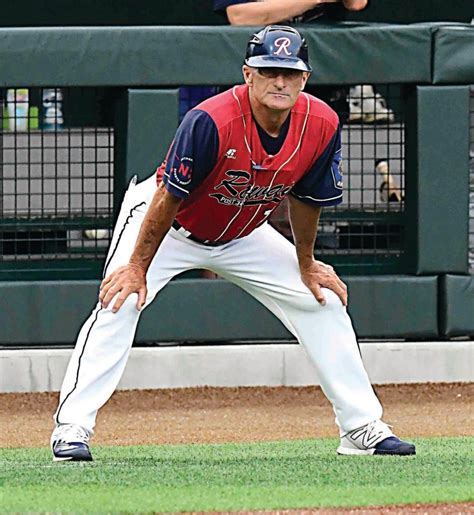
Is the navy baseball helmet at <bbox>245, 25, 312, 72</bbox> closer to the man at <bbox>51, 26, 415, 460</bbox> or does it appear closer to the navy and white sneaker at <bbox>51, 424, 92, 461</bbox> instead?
the man at <bbox>51, 26, 415, 460</bbox>

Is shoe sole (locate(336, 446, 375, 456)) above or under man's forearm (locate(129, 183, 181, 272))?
under

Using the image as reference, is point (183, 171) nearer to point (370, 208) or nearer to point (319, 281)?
point (319, 281)

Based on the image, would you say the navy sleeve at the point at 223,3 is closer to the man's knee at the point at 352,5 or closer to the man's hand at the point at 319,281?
the man's knee at the point at 352,5

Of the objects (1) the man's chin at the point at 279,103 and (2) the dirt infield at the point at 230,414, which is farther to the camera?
(2) the dirt infield at the point at 230,414

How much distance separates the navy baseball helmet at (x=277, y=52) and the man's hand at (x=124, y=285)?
0.87m

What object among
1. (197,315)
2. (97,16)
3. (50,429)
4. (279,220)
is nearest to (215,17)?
(97,16)

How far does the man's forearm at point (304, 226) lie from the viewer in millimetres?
5316

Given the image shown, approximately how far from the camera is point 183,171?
16.0ft

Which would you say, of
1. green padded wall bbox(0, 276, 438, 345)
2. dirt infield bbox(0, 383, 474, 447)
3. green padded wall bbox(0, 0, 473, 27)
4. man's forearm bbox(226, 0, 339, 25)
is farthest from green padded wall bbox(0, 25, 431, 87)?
green padded wall bbox(0, 0, 473, 27)

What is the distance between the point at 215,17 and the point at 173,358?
14.1 feet

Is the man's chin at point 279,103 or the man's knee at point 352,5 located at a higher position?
the man's knee at point 352,5

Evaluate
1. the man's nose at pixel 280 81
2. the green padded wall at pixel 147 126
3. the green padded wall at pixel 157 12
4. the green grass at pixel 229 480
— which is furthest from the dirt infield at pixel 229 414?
the green padded wall at pixel 157 12

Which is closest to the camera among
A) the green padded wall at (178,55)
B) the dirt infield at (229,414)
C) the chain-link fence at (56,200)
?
the dirt infield at (229,414)

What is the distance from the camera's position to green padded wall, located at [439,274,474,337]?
806 cm
